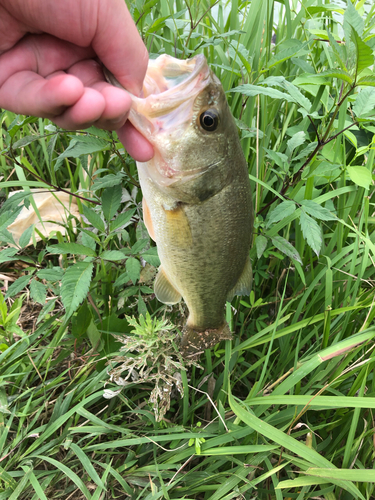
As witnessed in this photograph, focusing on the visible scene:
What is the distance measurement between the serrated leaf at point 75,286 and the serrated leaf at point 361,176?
1.32 meters

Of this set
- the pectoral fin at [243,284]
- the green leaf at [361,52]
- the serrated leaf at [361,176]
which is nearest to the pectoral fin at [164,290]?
the pectoral fin at [243,284]

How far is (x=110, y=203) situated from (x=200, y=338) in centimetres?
80

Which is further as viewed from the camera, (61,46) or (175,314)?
(175,314)

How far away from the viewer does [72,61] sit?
1334 mm

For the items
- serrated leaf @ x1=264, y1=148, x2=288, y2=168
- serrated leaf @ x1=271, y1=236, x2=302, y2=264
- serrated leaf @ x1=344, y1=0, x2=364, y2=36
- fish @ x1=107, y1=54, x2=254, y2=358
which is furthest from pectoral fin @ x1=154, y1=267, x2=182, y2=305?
serrated leaf @ x1=344, y1=0, x2=364, y2=36

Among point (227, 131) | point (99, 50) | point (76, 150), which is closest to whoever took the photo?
point (99, 50)

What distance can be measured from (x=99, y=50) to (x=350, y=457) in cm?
205

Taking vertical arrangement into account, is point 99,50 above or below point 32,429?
above

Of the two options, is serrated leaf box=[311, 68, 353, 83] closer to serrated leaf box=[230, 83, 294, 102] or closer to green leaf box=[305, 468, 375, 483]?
serrated leaf box=[230, 83, 294, 102]

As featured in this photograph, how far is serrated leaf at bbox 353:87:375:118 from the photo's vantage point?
165cm

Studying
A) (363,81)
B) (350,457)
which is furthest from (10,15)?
(350,457)

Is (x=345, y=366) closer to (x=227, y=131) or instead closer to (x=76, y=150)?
(x=227, y=131)

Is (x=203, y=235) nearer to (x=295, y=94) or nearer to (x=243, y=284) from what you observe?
(x=243, y=284)

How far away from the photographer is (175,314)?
208 cm
